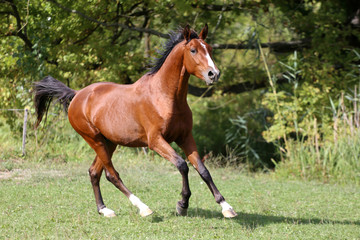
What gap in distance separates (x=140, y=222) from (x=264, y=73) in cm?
871

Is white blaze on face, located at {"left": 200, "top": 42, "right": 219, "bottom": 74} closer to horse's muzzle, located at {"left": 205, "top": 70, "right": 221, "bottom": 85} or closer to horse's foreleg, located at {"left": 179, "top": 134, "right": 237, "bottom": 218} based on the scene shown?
horse's muzzle, located at {"left": 205, "top": 70, "right": 221, "bottom": 85}

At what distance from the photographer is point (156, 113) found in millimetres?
5973

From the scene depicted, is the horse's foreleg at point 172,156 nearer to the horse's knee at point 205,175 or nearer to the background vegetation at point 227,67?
the horse's knee at point 205,175

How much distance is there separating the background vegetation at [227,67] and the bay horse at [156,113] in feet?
14.2

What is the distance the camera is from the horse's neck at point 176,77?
5914mm

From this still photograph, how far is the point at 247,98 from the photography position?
1708 cm

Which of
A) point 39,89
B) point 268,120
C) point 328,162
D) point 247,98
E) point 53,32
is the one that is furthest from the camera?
point 247,98

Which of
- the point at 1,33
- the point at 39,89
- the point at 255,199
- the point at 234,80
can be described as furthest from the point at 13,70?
the point at 255,199

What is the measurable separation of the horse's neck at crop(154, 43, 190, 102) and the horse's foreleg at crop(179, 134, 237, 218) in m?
0.56

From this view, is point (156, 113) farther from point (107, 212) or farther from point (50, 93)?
point (50, 93)

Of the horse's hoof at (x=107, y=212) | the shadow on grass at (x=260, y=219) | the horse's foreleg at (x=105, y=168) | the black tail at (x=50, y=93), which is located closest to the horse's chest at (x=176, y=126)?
the horse's foreleg at (x=105, y=168)

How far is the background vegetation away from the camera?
11055 millimetres

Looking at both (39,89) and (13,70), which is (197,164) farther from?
(13,70)

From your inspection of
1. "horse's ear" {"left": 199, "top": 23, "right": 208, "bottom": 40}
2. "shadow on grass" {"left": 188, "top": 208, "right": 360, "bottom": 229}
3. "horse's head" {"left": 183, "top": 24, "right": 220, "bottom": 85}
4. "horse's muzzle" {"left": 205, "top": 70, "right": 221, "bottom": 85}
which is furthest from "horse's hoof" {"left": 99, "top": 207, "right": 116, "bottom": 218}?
"horse's ear" {"left": 199, "top": 23, "right": 208, "bottom": 40}
